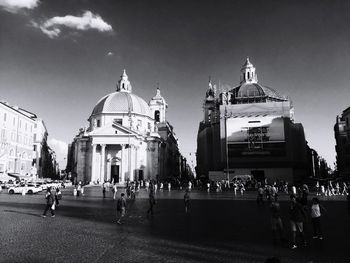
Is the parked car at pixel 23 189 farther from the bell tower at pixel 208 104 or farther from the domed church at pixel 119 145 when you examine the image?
the bell tower at pixel 208 104

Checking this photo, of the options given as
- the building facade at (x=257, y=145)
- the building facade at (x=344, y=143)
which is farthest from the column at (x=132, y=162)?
the building facade at (x=344, y=143)

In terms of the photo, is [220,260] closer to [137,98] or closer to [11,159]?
[11,159]

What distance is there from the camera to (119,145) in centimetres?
5403

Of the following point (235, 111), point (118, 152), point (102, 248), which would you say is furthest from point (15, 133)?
point (102, 248)

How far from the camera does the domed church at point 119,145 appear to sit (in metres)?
51.8

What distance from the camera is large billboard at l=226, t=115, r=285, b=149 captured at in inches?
1933

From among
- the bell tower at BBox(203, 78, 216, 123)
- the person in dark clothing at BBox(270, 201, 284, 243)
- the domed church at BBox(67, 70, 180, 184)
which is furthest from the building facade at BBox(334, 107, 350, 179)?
the person in dark clothing at BBox(270, 201, 284, 243)

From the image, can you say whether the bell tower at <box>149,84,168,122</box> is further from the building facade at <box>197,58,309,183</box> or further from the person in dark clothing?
the person in dark clothing

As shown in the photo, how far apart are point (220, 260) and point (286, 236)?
3726mm

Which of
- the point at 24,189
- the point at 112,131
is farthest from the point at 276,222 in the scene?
the point at 112,131

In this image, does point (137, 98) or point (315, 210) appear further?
point (137, 98)

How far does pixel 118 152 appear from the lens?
180 ft

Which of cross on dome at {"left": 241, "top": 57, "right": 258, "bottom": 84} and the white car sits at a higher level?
cross on dome at {"left": 241, "top": 57, "right": 258, "bottom": 84}

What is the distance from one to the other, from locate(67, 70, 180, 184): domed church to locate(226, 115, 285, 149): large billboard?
52.8ft
